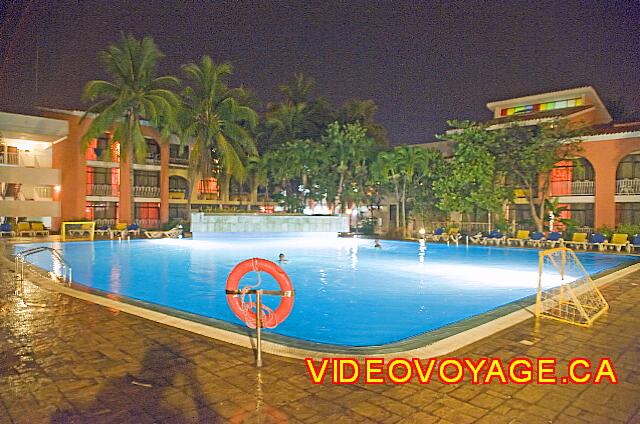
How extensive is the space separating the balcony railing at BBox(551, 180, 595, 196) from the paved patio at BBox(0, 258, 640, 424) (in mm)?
22257

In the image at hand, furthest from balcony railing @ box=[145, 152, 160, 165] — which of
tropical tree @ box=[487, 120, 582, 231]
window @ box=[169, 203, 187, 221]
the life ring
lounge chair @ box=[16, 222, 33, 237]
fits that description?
the life ring

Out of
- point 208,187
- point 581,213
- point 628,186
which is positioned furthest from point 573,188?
point 208,187

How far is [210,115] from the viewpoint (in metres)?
30.3

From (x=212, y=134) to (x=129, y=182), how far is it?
250 inches

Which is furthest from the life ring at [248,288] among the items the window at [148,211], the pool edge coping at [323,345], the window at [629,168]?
the window at [148,211]

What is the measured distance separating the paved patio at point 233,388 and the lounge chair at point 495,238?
18.8 m

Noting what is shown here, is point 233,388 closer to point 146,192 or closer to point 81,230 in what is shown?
point 81,230

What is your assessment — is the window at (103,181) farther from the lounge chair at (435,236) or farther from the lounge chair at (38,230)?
the lounge chair at (435,236)

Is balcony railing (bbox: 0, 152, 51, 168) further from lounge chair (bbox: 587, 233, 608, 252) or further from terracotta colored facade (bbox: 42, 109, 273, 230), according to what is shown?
lounge chair (bbox: 587, 233, 608, 252)

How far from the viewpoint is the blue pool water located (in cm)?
882

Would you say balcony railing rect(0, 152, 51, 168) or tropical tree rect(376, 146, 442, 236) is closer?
tropical tree rect(376, 146, 442, 236)

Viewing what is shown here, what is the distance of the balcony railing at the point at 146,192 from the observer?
34062 mm

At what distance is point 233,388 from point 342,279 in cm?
937

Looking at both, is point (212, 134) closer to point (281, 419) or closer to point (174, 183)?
point (174, 183)
